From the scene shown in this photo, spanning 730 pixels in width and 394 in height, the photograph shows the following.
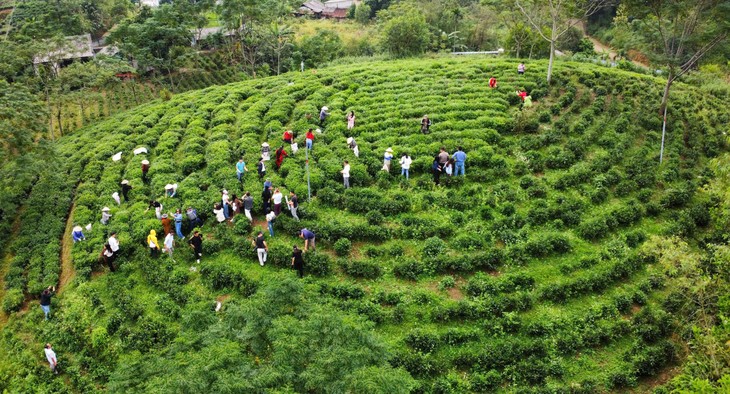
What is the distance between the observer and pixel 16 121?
83.3 feet

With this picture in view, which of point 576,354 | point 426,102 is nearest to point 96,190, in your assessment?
point 426,102

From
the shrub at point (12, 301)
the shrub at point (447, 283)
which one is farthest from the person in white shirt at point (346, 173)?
the shrub at point (12, 301)

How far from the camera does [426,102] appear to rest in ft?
100

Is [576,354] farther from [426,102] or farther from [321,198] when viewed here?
[426,102]

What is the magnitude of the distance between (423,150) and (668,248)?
12809mm

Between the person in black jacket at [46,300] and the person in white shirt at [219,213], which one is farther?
the person in white shirt at [219,213]

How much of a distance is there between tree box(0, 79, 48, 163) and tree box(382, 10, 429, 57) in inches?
1240

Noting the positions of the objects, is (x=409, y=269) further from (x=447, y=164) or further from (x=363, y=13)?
(x=363, y=13)

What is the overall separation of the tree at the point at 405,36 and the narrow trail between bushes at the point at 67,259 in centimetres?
3319

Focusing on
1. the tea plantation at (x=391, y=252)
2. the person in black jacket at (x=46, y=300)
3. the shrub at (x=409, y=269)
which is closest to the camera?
the tea plantation at (x=391, y=252)

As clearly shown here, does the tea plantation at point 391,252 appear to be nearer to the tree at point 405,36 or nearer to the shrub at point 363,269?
the shrub at point 363,269

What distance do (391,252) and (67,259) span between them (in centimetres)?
1499

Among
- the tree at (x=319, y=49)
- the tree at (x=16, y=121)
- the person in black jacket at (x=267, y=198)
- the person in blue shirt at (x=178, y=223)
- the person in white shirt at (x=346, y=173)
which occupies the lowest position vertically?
the person in blue shirt at (x=178, y=223)

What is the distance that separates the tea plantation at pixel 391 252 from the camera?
42.2 feet
